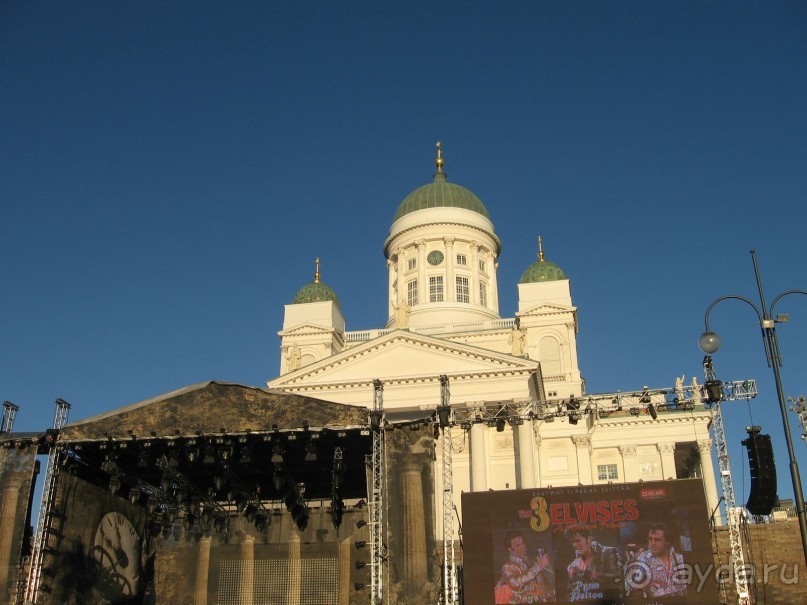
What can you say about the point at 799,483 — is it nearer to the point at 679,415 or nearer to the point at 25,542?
the point at 25,542

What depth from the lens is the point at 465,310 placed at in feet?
183

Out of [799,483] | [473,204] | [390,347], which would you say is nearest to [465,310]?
[473,204]

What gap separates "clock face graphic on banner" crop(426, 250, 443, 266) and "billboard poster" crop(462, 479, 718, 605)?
33.1 metres

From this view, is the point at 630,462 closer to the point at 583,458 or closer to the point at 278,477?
the point at 583,458

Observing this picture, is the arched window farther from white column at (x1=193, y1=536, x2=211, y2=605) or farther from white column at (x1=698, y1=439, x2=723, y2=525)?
white column at (x1=193, y1=536, x2=211, y2=605)

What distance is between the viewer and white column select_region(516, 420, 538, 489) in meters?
38.2

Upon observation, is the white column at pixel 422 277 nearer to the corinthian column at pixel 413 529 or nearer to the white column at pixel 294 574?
the white column at pixel 294 574

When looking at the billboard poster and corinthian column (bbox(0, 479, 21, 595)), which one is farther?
the billboard poster

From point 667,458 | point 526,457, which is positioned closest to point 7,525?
point 526,457

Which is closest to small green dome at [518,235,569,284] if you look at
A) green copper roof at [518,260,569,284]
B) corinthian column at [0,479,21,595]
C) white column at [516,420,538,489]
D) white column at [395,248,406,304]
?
green copper roof at [518,260,569,284]

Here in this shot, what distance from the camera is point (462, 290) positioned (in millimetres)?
57500

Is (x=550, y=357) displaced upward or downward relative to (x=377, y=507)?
upward

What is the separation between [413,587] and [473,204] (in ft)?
142

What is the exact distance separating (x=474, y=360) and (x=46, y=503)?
23.3 meters
